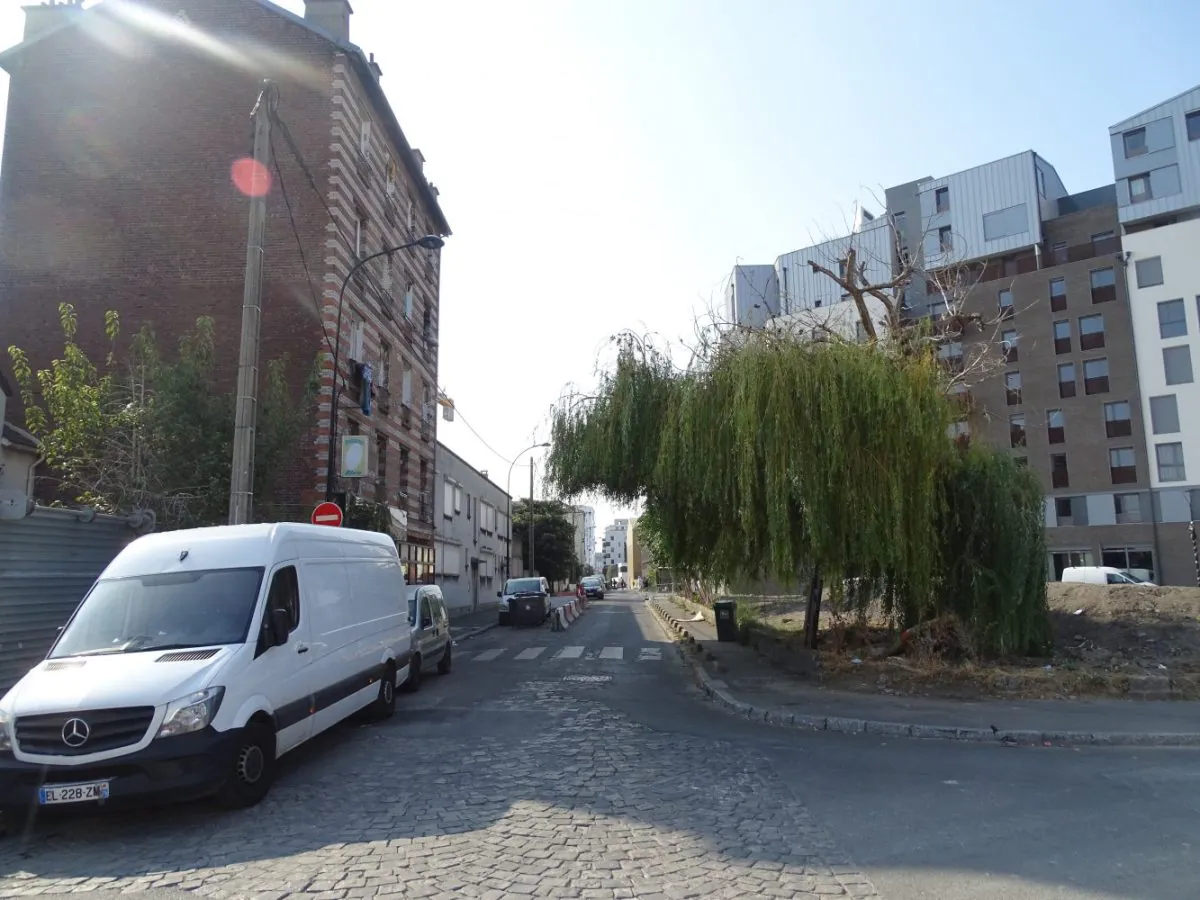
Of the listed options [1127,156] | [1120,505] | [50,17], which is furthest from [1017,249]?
[50,17]

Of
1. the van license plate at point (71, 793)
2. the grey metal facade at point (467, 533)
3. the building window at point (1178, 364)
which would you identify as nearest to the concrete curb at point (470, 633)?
the grey metal facade at point (467, 533)

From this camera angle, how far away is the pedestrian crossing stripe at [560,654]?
18.2 m

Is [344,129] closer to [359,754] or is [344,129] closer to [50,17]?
[50,17]

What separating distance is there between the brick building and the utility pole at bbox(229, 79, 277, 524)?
9.86 meters

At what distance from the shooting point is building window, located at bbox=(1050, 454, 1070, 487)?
151 feet

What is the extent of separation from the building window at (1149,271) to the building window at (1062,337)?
3998mm

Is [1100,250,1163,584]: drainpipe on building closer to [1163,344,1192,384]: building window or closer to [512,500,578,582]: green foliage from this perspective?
[1163,344,1192,384]: building window

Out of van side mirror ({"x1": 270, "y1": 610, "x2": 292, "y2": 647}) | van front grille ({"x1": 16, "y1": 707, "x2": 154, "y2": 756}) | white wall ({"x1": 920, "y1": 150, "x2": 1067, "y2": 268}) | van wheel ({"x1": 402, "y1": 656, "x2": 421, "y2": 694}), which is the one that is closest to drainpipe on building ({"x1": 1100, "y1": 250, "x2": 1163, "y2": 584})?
white wall ({"x1": 920, "y1": 150, "x2": 1067, "y2": 268})

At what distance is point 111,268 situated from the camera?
21.5 meters

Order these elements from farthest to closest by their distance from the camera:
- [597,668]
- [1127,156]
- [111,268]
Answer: [1127,156]
[111,268]
[597,668]

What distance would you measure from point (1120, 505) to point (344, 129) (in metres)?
42.9

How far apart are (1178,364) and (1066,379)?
522cm

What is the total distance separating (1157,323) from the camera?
43.8m

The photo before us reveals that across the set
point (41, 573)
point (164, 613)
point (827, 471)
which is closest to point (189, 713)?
point (164, 613)
